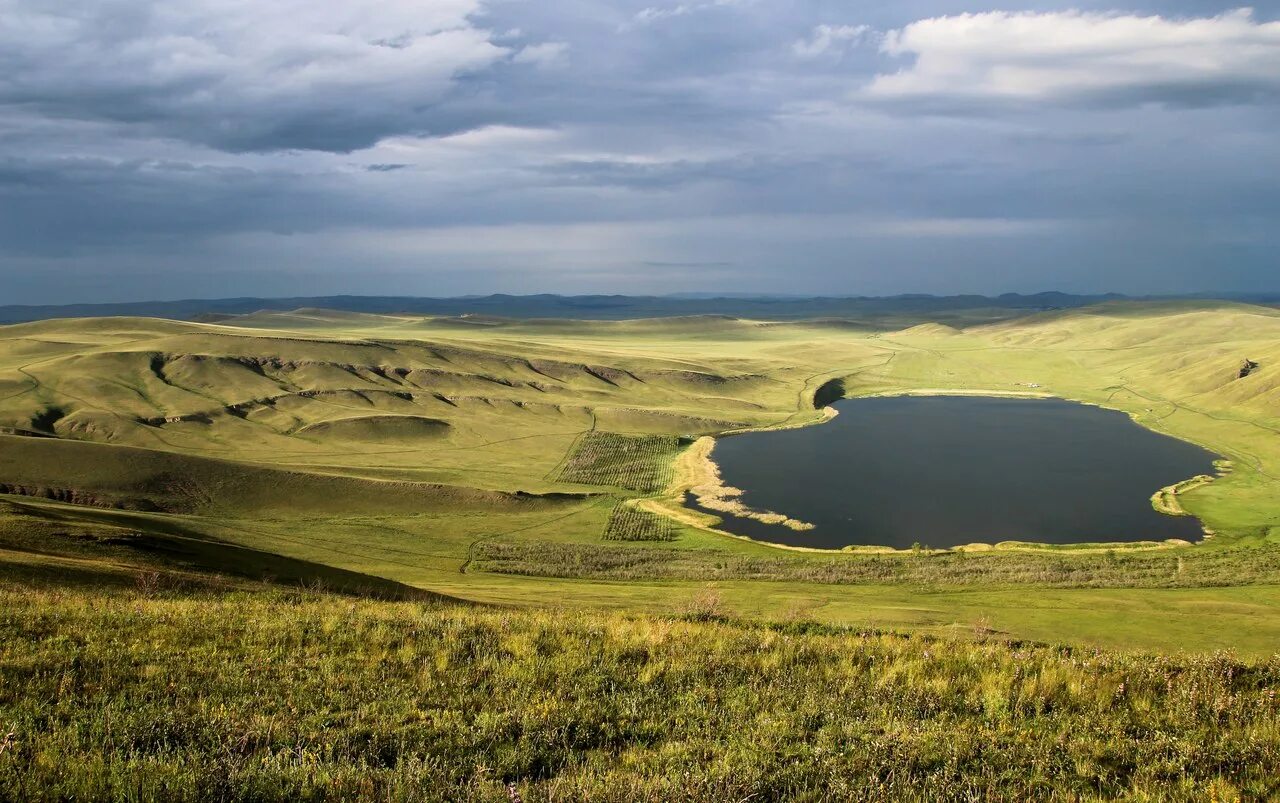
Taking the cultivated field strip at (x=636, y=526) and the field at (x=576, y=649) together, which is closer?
the field at (x=576, y=649)

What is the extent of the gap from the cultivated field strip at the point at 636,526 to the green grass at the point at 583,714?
60.0 metres

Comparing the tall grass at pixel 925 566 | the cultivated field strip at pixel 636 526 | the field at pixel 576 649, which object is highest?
the field at pixel 576 649

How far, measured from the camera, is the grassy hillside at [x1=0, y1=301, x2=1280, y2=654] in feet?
127

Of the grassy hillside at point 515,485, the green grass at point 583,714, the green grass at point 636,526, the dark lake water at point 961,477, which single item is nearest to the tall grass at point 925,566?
the grassy hillside at point 515,485

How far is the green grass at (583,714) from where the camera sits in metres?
7.47

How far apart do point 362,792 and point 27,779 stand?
2870 mm

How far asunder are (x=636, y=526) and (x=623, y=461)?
1304 inches

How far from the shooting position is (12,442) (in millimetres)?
74000

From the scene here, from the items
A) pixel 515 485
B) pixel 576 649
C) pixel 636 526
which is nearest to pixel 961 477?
pixel 636 526

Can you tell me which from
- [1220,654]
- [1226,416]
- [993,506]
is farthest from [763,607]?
[1226,416]

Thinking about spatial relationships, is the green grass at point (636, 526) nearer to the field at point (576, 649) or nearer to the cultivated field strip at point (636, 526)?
the cultivated field strip at point (636, 526)

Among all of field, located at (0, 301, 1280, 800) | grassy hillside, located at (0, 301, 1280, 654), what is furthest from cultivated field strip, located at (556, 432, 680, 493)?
field, located at (0, 301, 1280, 800)

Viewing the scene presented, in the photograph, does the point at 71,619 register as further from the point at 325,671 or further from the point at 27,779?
the point at 27,779

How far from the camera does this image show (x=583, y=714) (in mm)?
9453
